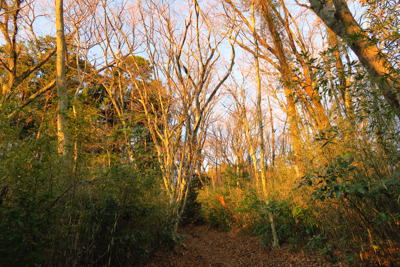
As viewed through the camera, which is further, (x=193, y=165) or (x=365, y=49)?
(x=193, y=165)

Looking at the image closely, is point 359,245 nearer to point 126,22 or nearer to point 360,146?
point 360,146

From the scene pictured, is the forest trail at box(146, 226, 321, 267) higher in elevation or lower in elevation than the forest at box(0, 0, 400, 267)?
lower

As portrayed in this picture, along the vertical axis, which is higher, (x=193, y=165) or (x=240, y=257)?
(x=193, y=165)

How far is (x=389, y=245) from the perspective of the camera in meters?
2.77

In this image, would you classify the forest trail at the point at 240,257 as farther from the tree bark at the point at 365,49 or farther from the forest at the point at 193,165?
the tree bark at the point at 365,49

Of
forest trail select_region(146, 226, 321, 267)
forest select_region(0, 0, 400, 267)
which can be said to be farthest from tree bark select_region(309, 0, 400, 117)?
forest trail select_region(146, 226, 321, 267)

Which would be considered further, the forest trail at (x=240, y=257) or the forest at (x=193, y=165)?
the forest trail at (x=240, y=257)

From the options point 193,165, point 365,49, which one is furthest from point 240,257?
point 365,49

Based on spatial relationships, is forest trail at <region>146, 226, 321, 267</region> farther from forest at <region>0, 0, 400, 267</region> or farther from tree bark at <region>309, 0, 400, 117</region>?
tree bark at <region>309, 0, 400, 117</region>

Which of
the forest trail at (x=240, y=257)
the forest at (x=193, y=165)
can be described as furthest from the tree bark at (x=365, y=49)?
the forest trail at (x=240, y=257)

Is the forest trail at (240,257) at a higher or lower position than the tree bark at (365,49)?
lower

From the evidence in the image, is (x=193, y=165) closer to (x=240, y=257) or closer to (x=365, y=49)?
(x=240, y=257)

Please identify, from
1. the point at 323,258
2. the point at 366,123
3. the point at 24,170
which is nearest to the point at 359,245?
the point at 323,258

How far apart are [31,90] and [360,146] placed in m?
14.6
